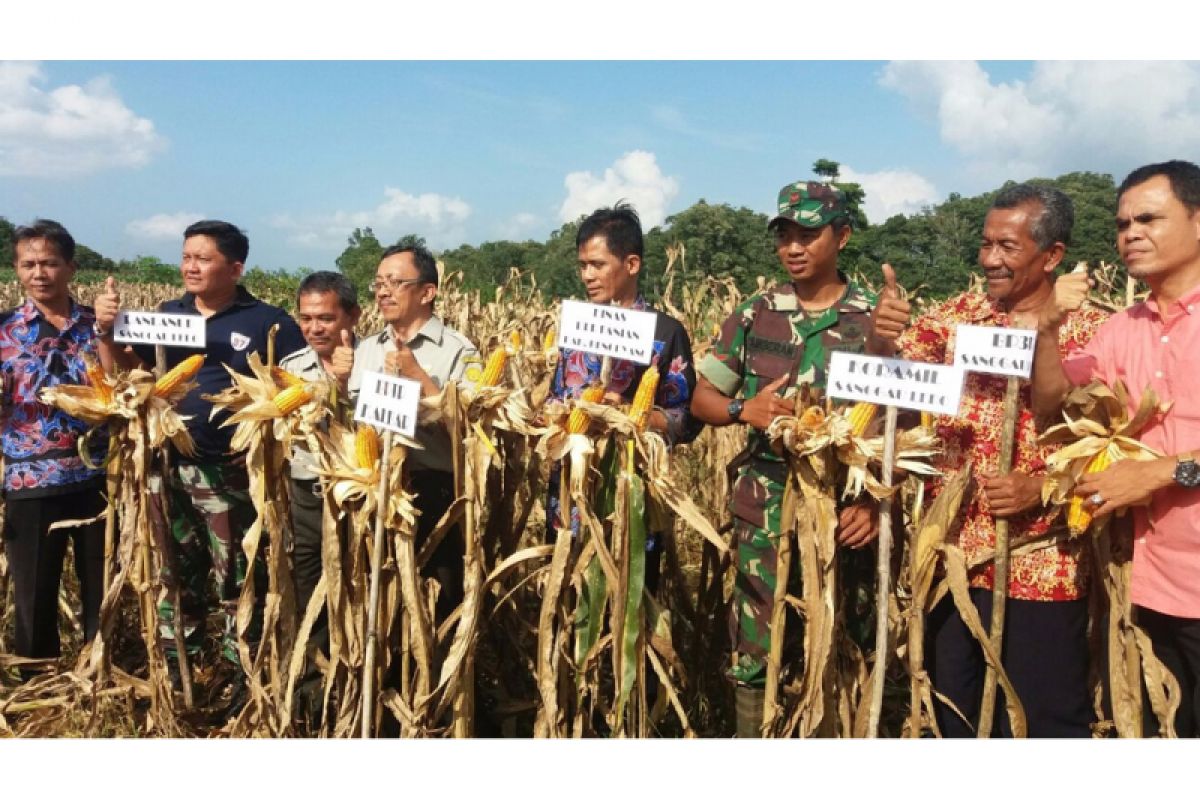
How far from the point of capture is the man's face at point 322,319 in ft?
11.7

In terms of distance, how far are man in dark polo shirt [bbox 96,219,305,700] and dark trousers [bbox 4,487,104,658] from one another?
1.51 feet

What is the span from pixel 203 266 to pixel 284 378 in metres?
1.17

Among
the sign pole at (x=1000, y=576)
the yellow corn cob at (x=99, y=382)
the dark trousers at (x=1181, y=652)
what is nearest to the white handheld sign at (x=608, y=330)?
the sign pole at (x=1000, y=576)

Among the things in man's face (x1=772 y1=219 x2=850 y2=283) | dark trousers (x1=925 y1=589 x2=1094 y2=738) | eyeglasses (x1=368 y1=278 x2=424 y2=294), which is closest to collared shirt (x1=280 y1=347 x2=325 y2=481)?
eyeglasses (x1=368 y1=278 x2=424 y2=294)

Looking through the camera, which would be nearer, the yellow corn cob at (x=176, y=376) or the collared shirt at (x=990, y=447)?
the collared shirt at (x=990, y=447)

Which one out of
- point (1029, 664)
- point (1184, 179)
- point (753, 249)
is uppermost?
point (753, 249)

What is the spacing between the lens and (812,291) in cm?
301

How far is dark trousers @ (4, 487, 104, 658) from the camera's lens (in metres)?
3.85

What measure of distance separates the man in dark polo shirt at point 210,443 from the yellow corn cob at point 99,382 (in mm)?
325

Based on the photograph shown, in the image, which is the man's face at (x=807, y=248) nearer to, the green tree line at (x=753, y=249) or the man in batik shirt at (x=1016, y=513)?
the man in batik shirt at (x=1016, y=513)

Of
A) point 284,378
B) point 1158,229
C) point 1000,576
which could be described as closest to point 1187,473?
point 1000,576

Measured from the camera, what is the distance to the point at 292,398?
2.86 metres

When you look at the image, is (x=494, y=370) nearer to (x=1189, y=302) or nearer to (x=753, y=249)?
(x=1189, y=302)

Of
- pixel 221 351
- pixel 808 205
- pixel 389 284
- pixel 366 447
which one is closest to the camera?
pixel 366 447
